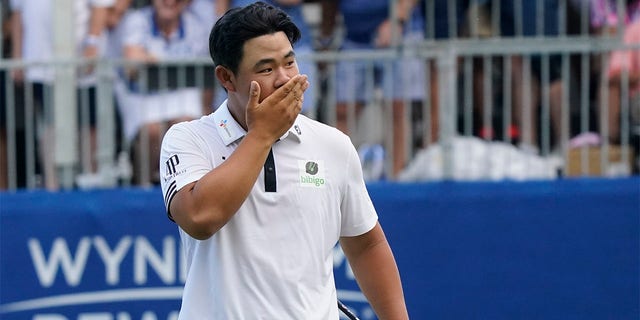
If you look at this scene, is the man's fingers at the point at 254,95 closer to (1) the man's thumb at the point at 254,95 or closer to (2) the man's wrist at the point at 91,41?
(1) the man's thumb at the point at 254,95

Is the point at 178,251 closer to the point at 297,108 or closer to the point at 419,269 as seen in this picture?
the point at 419,269

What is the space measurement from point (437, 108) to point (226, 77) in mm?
3982

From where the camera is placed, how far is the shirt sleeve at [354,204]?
410cm

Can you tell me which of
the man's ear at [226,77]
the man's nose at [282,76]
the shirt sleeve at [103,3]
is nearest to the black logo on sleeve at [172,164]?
the man's ear at [226,77]

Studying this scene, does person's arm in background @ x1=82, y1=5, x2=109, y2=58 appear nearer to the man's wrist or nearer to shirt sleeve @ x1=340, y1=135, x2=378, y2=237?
the man's wrist

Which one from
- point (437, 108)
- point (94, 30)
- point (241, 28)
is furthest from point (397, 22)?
point (241, 28)

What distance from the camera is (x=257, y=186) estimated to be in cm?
385

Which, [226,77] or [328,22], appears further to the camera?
[328,22]

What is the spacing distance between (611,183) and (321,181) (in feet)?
13.7

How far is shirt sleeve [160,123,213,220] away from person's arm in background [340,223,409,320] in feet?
2.11

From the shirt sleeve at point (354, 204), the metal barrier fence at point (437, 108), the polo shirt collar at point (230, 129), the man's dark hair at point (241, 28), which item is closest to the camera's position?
the man's dark hair at point (241, 28)

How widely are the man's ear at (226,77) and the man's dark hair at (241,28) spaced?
0.02m

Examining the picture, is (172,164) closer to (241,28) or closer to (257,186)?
(257,186)

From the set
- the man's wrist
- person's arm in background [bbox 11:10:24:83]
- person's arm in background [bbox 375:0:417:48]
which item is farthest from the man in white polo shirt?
person's arm in background [bbox 11:10:24:83]
